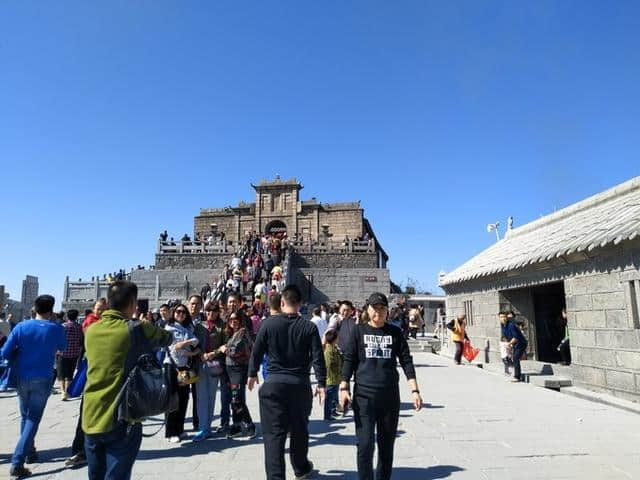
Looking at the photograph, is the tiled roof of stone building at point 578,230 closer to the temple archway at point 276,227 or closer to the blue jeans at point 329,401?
the blue jeans at point 329,401

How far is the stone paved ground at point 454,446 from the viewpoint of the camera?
421 centimetres

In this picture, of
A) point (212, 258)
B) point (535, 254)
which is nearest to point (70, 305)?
point (212, 258)

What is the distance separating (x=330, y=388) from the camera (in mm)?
6406

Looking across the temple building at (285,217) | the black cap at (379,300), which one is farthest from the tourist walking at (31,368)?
the temple building at (285,217)

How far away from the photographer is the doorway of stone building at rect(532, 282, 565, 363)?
12.0 metres

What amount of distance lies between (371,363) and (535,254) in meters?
7.37

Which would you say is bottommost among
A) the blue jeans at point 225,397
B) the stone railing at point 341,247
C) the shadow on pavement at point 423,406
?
the shadow on pavement at point 423,406

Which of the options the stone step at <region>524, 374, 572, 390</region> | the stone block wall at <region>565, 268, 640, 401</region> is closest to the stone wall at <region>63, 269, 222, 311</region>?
the stone step at <region>524, 374, 572, 390</region>

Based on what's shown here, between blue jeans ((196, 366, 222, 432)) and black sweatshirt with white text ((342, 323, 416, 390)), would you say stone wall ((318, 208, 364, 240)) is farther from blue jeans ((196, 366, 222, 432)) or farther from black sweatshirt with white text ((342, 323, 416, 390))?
black sweatshirt with white text ((342, 323, 416, 390))

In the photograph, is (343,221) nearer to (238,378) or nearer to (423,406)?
(423,406)

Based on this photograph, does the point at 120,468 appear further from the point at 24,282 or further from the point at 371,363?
the point at 24,282

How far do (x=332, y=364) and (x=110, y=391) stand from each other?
4.08 meters

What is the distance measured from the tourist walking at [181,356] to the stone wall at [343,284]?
71.5ft

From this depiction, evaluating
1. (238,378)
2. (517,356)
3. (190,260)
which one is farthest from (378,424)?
(190,260)
